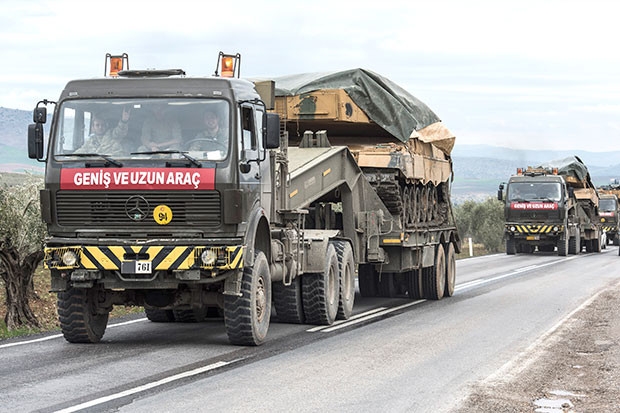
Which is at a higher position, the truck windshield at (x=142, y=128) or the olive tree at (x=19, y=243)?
the truck windshield at (x=142, y=128)

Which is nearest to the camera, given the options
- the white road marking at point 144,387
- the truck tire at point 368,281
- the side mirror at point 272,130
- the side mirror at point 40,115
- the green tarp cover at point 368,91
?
the white road marking at point 144,387

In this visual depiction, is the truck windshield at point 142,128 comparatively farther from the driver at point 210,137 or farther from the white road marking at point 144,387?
the white road marking at point 144,387

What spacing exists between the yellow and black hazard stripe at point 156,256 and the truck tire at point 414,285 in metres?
8.56

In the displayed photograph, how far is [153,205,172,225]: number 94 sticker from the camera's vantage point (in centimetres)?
1145

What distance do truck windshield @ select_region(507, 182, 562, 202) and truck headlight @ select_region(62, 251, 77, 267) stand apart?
104ft

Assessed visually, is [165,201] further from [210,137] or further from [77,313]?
[77,313]

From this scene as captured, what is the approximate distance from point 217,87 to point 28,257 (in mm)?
4427

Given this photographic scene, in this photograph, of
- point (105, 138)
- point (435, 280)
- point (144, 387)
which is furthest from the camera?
point (435, 280)

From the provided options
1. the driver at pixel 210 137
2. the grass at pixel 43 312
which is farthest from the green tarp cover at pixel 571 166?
the driver at pixel 210 137

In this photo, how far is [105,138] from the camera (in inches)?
460

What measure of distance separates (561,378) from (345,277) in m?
6.01

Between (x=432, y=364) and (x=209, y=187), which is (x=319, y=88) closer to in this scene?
(x=209, y=187)

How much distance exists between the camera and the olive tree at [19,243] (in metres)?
14.1

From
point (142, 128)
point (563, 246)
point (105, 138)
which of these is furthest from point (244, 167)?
point (563, 246)
